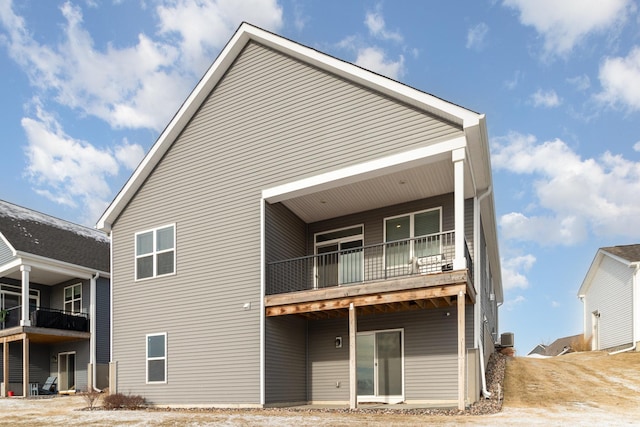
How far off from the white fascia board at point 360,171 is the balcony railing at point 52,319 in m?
13.0

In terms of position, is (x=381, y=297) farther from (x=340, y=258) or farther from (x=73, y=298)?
(x=73, y=298)

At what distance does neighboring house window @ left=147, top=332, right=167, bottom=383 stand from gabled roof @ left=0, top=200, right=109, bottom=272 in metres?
8.96

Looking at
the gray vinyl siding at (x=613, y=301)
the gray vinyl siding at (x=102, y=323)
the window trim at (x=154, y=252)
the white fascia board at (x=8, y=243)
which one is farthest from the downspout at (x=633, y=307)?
the white fascia board at (x=8, y=243)

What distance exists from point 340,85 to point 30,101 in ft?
45.7

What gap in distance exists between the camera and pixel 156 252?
16.0 metres

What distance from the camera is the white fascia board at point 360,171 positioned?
11641 mm

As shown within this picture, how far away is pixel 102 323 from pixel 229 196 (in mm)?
12042

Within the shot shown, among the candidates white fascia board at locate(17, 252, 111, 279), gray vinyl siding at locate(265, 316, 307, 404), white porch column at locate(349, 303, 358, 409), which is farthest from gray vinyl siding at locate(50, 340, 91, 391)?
white porch column at locate(349, 303, 358, 409)

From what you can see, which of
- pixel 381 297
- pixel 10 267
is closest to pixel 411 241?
pixel 381 297

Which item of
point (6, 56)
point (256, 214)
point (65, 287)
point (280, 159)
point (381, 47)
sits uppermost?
point (6, 56)

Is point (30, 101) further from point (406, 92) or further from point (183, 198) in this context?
point (406, 92)

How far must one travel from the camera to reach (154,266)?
15859 mm

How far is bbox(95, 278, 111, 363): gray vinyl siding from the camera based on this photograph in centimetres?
2262

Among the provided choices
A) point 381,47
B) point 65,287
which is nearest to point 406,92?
point 381,47
